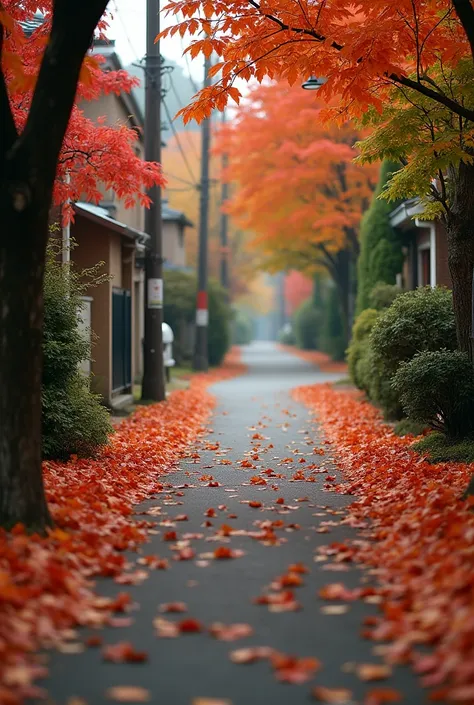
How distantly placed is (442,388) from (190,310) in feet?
84.5

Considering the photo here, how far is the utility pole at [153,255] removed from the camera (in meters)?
19.9

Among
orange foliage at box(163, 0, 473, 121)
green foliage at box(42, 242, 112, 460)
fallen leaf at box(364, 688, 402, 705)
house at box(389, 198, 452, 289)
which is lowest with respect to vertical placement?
fallen leaf at box(364, 688, 402, 705)

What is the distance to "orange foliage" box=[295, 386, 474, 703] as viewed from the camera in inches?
184

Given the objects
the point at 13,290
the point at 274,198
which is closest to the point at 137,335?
the point at 274,198

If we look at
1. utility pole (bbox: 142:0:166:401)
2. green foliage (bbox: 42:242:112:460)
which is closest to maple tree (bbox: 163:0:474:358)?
green foliage (bbox: 42:242:112:460)

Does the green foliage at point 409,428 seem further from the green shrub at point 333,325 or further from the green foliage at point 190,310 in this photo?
the green shrub at point 333,325

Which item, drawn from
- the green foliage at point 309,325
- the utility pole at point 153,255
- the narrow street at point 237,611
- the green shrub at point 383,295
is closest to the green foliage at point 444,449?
the narrow street at point 237,611

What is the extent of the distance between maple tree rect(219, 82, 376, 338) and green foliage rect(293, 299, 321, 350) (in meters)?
23.5

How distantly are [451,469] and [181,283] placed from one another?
27325 mm

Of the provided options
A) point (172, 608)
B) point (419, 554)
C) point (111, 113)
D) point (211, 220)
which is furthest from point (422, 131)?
point (211, 220)

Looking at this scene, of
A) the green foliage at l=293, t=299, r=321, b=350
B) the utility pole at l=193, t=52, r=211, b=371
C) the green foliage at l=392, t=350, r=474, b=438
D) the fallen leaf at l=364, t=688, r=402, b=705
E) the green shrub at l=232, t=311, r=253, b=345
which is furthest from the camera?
the green shrub at l=232, t=311, r=253, b=345

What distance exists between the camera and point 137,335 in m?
26.4

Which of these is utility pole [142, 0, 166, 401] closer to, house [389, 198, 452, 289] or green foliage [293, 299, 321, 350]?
house [389, 198, 452, 289]

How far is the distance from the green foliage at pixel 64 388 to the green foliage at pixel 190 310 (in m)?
24.8
